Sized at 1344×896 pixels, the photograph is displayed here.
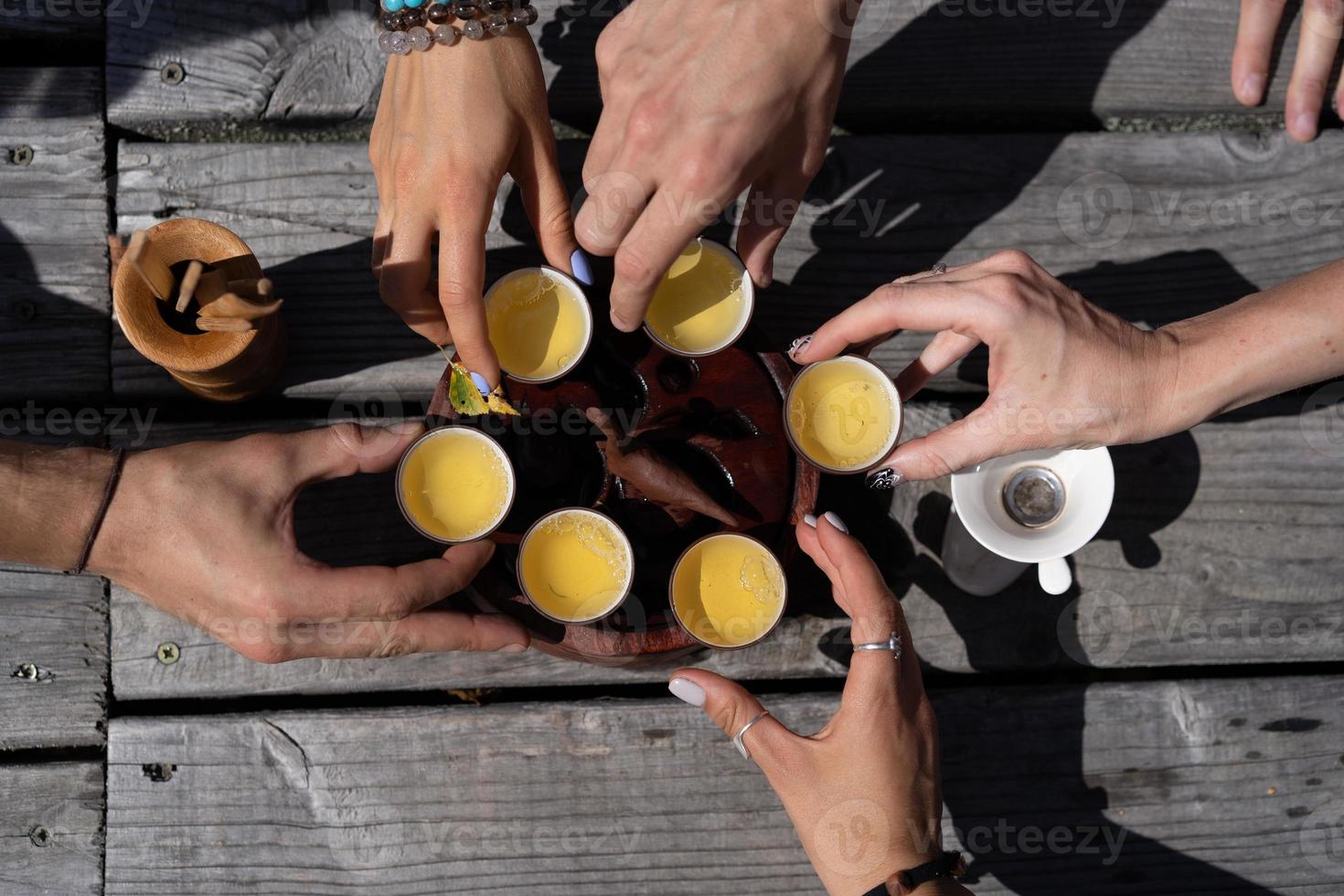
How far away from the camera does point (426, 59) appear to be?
1.80m

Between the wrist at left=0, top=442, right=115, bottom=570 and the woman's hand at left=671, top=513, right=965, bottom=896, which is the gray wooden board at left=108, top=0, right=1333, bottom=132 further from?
the woman's hand at left=671, top=513, right=965, bottom=896

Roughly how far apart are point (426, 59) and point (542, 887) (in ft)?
5.66

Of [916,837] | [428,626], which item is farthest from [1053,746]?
[428,626]

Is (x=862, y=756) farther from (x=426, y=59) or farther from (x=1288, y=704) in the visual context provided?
(x=426, y=59)

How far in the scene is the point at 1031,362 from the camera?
1.73 metres

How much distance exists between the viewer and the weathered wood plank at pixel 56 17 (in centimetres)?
206

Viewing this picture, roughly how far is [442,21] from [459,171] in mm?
320

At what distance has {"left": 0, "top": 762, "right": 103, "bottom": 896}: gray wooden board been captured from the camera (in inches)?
74.8

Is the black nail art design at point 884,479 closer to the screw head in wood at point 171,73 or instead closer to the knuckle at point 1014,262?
the knuckle at point 1014,262
